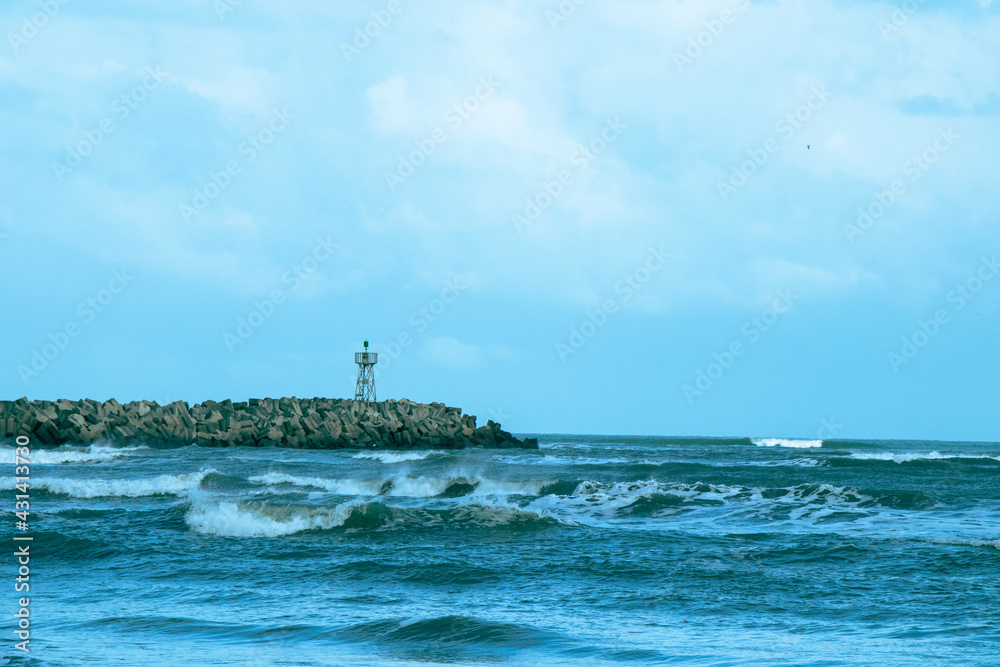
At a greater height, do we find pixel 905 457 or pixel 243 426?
pixel 243 426

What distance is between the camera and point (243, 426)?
41.9m

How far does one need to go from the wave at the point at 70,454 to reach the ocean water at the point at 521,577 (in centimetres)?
1179

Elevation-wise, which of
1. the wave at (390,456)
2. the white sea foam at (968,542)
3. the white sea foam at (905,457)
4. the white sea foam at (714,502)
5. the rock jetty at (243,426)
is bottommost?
the white sea foam at (968,542)

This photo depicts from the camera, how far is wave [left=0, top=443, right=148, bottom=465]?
3209 centimetres

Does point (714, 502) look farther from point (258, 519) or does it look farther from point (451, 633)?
point (451, 633)

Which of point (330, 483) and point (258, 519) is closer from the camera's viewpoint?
point (258, 519)

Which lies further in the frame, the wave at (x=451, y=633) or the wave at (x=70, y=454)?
the wave at (x=70, y=454)

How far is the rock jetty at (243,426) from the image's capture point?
1592 inches

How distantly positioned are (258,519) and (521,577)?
18.0 ft

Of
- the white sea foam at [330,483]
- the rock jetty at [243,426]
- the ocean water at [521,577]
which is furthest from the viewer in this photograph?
the rock jetty at [243,426]

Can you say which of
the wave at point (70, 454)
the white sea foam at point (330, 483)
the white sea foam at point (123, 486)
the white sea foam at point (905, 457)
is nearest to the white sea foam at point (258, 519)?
the white sea foam at point (123, 486)

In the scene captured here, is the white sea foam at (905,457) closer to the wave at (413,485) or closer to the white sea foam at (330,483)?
the wave at (413,485)

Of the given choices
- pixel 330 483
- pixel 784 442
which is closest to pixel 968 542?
pixel 330 483

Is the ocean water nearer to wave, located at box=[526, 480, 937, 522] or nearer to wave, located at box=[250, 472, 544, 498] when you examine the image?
wave, located at box=[526, 480, 937, 522]
